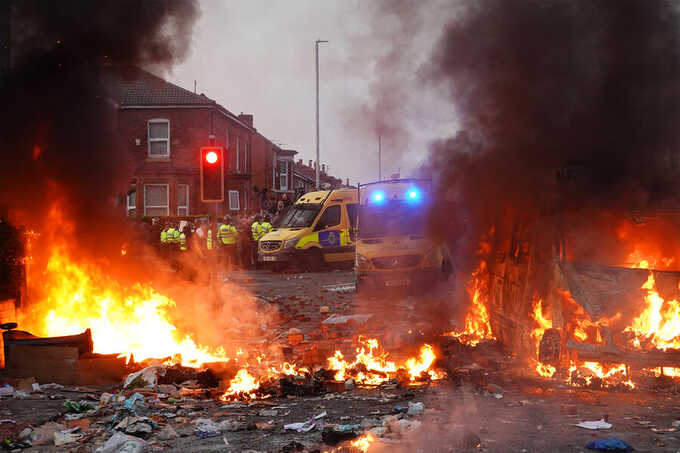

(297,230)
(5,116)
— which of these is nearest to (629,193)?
(5,116)

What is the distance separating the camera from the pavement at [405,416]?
4.93m

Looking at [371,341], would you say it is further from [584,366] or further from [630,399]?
[630,399]

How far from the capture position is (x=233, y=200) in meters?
33.7

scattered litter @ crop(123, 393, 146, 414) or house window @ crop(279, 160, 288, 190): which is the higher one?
house window @ crop(279, 160, 288, 190)

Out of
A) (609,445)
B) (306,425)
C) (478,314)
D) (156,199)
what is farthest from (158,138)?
(609,445)

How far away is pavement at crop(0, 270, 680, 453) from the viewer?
4926 millimetres

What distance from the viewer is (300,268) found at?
2000 cm

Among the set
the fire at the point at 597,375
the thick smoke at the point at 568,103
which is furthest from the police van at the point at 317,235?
the fire at the point at 597,375

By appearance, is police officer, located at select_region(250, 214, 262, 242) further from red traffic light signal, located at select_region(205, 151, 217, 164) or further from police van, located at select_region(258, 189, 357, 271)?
red traffic light signal, located at select_region(205, 151, 217, 164)

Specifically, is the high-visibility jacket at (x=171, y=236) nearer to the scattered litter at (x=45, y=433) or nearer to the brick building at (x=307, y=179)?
the scattered litter at (x=45, y=433)

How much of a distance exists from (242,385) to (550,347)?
3339 mm

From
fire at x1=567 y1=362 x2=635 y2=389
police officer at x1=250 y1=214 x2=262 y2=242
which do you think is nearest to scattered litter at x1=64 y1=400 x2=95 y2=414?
fire at x1=567 y1=362 x2=635 y2=389

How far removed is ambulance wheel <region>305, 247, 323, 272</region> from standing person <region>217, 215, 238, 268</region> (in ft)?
11.8

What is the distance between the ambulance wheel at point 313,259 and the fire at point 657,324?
1406cm
